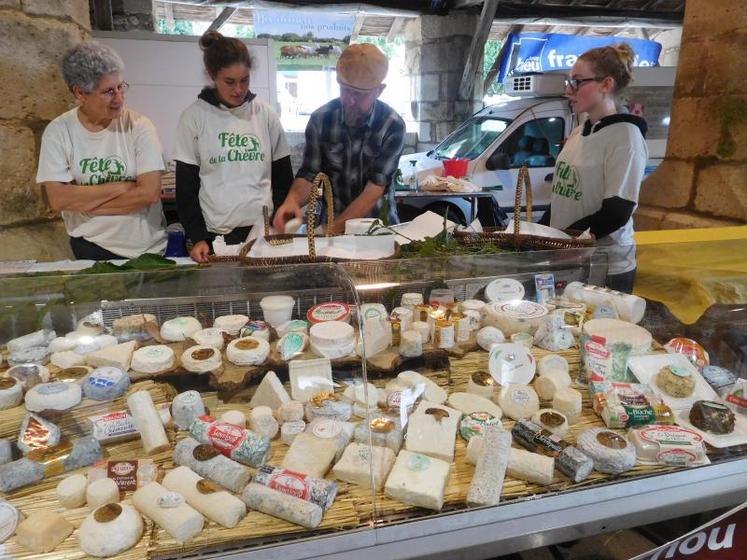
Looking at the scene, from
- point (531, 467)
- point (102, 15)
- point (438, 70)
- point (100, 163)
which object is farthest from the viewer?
point (438, 70)

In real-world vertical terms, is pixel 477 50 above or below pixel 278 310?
above

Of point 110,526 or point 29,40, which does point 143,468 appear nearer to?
point 110,526

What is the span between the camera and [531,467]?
135cm

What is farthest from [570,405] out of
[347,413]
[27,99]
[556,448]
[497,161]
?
[497,161]

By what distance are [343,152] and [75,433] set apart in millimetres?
2304

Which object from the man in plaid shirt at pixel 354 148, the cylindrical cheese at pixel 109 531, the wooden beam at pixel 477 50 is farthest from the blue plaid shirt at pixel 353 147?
the wooden beam at pixel 477 50

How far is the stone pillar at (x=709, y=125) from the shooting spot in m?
3.12

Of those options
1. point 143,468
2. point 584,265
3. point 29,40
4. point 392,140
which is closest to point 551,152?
point 392,140

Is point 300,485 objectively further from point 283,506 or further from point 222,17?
point 222,17

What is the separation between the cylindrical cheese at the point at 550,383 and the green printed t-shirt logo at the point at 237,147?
2042 millimetres

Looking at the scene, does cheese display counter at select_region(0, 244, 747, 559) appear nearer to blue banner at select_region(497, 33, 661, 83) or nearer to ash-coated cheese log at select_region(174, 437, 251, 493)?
ash-coated cheese log at select_region(174, 437, 251, 493)

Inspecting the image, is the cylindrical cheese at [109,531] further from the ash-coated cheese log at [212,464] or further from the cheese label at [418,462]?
the cheese label at [418,462]

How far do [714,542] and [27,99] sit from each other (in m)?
3.57

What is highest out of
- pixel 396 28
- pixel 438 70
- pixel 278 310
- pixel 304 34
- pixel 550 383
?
pixel 396 28
